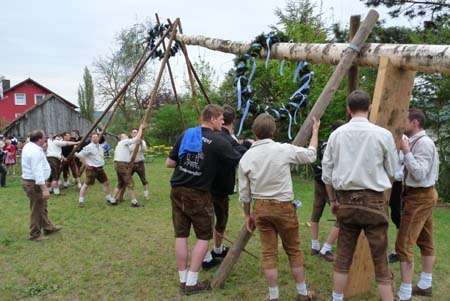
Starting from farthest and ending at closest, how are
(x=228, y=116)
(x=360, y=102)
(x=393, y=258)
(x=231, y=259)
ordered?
(x=393, y=258) → (x=228, y=116) → (x=231, y=259) → (x=360, y=102)

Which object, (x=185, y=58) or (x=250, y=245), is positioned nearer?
(x=250, y=245)

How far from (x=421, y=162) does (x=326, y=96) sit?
47.2 inches

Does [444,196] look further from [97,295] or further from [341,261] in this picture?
[97,295]

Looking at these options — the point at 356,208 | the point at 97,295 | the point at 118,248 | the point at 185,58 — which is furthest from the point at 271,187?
the point at 185,58

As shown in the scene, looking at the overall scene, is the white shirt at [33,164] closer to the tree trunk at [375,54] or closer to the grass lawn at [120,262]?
the grass lawn at [120,262]

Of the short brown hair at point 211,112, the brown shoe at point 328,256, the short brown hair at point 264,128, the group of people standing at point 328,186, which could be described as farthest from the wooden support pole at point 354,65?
the brown shoe at point 328,256

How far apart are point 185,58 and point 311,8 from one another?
34.1 ft

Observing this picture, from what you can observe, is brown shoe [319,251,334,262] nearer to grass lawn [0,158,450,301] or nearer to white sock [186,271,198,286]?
grass lawn [0,158,450,301]

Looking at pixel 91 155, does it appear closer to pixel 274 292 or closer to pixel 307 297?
pixel 274 292

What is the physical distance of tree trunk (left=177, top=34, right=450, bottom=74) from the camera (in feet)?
11.9

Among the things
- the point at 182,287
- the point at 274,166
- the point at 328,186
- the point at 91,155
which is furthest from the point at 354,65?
the point at 91,155

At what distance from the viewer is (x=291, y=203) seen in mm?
3639

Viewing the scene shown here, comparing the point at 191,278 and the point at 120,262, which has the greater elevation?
the point at 191,278

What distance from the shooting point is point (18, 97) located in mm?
41125
